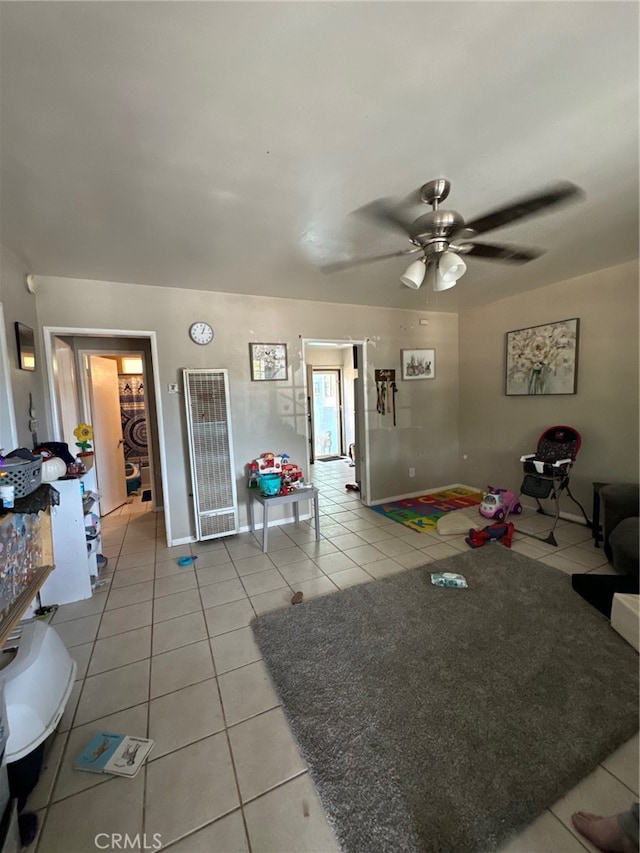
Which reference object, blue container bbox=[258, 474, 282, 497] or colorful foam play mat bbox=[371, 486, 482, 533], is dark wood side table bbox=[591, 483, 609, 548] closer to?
colorful foam play mat bbox=[371, 486, 482, 533]

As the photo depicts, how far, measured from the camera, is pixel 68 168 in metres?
1.55

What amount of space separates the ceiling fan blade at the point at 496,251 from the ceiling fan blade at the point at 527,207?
12cm

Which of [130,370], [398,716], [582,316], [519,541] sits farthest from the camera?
[130,370]

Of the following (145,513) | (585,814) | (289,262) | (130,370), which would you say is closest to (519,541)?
(585,814)

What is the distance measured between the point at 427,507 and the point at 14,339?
14.2 ft

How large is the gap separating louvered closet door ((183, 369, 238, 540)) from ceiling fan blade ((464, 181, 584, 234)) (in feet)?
8.17

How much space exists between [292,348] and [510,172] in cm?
254

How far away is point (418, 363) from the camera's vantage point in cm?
462

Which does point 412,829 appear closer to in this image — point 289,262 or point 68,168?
point 68,168

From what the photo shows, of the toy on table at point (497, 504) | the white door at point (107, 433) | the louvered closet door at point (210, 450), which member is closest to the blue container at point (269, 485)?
the louvered closet door at point (210, 450)

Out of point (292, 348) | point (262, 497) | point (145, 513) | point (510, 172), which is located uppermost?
point (510, 172)

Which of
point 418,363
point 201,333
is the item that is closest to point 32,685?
point 201,333

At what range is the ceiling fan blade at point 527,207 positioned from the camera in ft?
4.78

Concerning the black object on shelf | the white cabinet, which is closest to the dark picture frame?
the white cabinet
